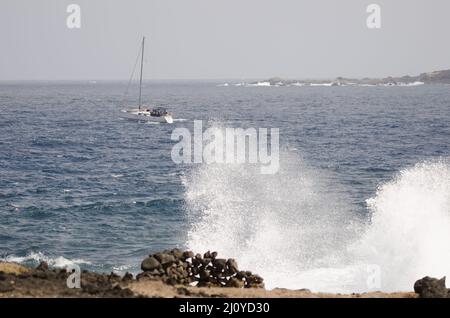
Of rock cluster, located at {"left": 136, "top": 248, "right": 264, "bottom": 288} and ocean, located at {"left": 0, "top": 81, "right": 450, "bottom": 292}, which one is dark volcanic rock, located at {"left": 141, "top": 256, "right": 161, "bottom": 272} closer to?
rock cluster, located at {"left": 136, "top": 248, "right": 264, "bottom": 288}

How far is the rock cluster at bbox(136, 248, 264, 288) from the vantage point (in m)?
17.9

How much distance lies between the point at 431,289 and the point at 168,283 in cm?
742

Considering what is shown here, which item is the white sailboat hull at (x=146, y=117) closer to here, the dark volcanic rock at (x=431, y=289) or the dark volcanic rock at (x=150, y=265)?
the dark volcanic rock at (x=150, y=265)

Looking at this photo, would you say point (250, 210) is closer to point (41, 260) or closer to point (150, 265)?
point (41, 260)

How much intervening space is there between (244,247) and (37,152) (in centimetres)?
3424

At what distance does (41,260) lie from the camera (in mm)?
25594

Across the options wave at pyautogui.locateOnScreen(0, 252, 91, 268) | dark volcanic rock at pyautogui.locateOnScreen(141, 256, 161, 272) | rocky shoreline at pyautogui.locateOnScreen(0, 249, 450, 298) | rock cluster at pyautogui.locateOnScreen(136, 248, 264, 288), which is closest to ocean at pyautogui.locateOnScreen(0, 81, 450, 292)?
wave at pyautogui.locateOnScreen(0, 252, 91, 268)

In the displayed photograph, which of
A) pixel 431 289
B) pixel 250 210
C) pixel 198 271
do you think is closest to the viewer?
pixel 431 289

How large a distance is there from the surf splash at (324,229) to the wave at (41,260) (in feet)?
19.9

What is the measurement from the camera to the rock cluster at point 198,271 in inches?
706

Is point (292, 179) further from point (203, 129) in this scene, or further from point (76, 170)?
point (203, 129)

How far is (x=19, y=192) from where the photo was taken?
38.8 metres

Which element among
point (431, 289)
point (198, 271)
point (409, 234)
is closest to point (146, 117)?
point (409, 234)
